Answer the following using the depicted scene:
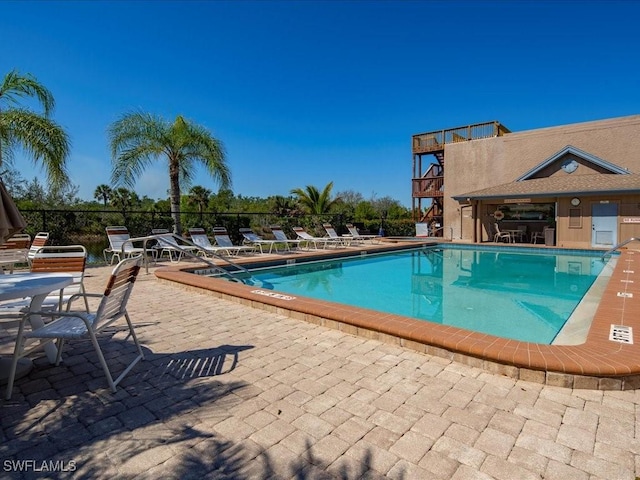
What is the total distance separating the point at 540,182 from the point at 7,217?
1959 cm

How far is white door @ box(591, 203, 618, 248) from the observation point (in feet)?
46.2

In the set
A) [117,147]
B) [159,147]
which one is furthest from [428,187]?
[117,147]

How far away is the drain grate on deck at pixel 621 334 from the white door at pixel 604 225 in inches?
518

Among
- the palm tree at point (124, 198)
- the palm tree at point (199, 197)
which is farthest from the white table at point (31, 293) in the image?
the palm tree at point (124, 198)

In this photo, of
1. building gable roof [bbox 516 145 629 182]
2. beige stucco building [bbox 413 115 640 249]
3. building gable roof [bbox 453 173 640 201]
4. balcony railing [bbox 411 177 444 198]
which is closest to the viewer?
building gable roof [bbox 453 173 640 201]

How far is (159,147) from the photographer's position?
1192 centimetres

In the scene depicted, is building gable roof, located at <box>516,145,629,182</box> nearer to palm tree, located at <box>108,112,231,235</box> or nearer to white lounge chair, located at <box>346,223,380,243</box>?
white lounge chair, located at <box>346,223,380,243</box>

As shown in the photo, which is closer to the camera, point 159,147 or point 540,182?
point 159,147

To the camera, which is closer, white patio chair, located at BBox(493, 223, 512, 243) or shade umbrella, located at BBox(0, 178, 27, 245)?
shade umbrella, located at BBox(0, 178, 27, 245)

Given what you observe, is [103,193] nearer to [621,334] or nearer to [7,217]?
[7,217]

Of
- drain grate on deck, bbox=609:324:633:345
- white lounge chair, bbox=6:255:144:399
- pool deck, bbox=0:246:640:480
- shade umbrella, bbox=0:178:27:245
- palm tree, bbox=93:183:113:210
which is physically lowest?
pool deck, bbox=0:246:640:480

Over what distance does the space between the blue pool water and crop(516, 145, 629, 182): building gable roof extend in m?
→ 5.51

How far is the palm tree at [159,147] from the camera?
11.7 metres

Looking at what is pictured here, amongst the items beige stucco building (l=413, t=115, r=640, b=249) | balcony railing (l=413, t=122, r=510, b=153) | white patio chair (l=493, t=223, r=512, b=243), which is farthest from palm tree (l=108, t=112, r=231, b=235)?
balcony railing (l=413, t=122, r=510, b=153)
